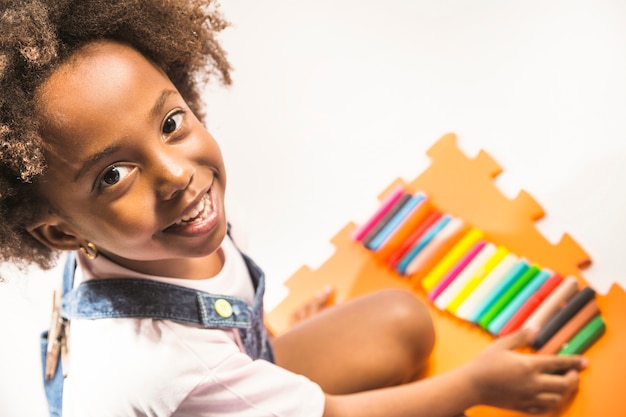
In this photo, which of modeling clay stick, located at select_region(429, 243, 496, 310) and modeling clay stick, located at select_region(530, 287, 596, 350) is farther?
modeling clay stick, located at select_region(429, 243, 496, 310)

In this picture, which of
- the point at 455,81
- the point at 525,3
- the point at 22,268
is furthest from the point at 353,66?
the point at 22,268

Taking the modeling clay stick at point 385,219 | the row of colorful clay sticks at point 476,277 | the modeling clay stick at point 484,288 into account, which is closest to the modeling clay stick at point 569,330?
the row of colorful clay sticks at point 476,277

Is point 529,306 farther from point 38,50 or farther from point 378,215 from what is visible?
point 38,50

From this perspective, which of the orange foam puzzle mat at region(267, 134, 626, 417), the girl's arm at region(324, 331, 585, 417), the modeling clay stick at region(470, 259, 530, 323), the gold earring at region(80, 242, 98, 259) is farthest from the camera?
the modeling clay stick at region(470, 259, 530, 323)

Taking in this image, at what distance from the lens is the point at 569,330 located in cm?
95

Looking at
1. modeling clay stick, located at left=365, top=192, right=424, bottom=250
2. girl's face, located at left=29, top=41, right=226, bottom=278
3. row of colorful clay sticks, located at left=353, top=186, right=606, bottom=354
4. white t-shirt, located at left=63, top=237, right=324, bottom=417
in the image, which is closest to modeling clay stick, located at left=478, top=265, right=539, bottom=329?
row of colorful clay sticks, located at left=353, top=186, right=606, bottom=354

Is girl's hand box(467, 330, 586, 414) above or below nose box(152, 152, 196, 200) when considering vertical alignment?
below

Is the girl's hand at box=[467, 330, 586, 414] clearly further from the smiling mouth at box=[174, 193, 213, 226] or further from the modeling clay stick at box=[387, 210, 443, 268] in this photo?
the smiling mouth at box=[174, 193, 213, 226]

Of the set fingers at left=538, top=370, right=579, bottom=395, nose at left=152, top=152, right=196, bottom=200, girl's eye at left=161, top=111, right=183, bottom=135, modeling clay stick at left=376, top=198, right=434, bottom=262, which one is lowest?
modeling clay stick at left=376, top=198, right=434, bottom=262

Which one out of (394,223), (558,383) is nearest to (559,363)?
(558,383)

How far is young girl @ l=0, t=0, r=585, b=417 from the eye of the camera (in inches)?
22.4

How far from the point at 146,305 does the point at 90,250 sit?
8 centimetres

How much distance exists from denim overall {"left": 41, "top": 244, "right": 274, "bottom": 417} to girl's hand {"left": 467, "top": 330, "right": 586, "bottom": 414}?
0.31m

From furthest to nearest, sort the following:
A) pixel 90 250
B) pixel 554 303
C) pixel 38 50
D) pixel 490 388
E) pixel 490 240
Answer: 1. pixel 490 240
2. pixel 554 303
3. pixel 490 388
4. pixel 90 250
5. pixel 38 50
